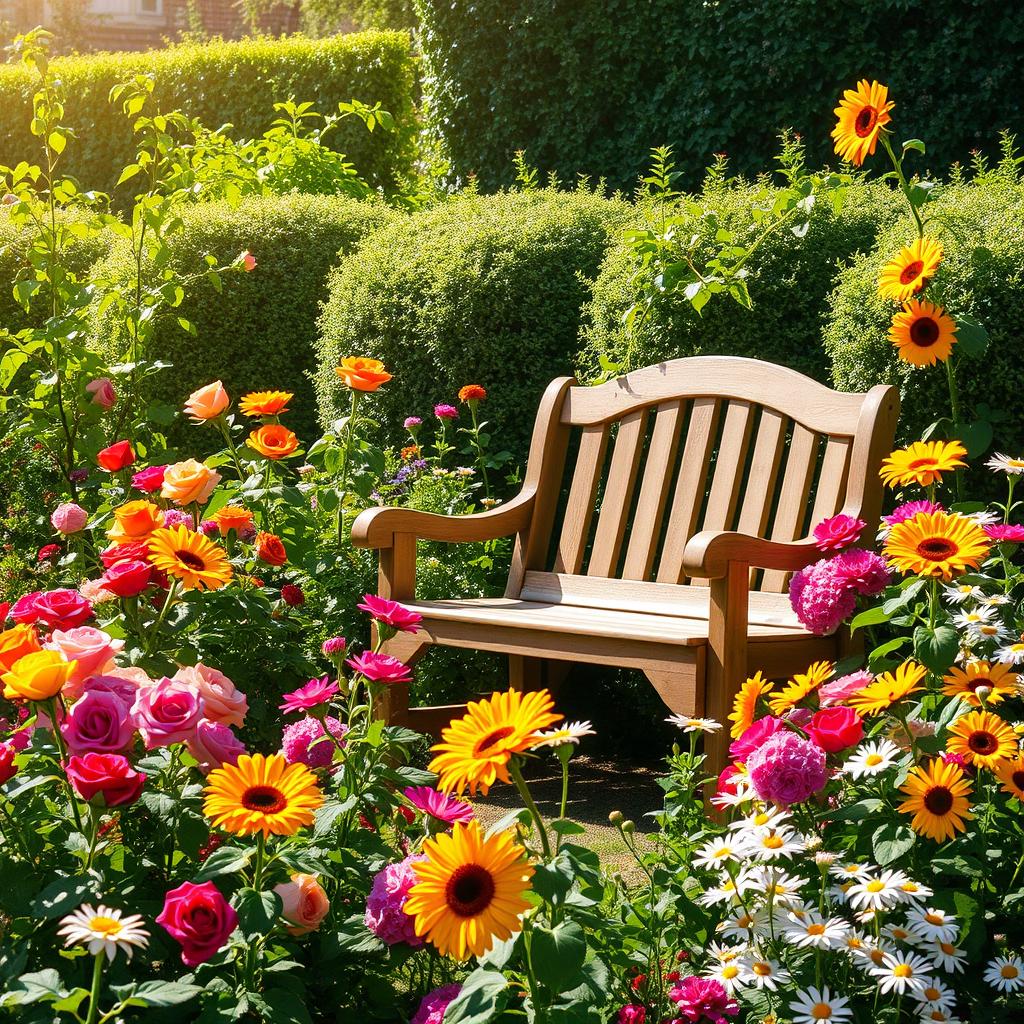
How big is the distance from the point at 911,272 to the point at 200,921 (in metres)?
2.05

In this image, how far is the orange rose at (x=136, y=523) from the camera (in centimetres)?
233

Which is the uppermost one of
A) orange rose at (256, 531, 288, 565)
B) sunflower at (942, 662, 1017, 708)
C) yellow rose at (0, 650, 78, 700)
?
yellow rose at (0, 650, 78, 700)

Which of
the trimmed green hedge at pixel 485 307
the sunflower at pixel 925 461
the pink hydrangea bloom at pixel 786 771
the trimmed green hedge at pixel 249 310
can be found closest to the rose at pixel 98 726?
the pink hydrangea bloom at pixel 786 771

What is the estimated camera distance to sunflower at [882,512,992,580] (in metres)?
2.18

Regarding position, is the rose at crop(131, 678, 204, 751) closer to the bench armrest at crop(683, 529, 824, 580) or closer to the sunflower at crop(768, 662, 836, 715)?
the sunflower at crop(768, 662, 836, 715)

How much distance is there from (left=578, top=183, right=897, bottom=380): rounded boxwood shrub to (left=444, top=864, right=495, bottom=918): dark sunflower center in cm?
291

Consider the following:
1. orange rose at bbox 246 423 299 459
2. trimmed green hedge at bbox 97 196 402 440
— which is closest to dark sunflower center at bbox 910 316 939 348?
orange rose at bbox 246 423 299 459

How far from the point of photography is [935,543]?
2.22 metres

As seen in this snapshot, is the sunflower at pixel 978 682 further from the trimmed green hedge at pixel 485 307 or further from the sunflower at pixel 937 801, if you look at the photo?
the trimmed green hedge at pixel 485 307

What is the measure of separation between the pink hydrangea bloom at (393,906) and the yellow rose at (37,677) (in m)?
0.50

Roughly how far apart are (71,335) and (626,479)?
2.01 metres

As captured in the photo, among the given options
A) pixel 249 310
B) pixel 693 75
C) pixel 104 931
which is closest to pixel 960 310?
pixel 104 931

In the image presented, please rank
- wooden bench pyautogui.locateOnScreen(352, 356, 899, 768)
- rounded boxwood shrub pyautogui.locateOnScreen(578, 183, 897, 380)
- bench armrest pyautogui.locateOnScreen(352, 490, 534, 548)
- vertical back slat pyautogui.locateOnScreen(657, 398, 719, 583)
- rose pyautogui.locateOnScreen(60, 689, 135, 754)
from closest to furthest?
rose pyautogui.locateOnScreen(60, 689, 135, 754) < wooden bench pyautogui.locateOnScreen(352, 356, 899, 768) < bench armrest pyautogui.locateOnScreen(352, 490, 534, 548) < vertical back slat pyautogui.locateOnScreen(657, 398, 719, 583) < rounded boxwood shrub pyautogui.locateOnScreen(578, 183, 897, 380)

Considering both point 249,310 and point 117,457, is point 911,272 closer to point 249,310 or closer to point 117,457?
point 117,457
